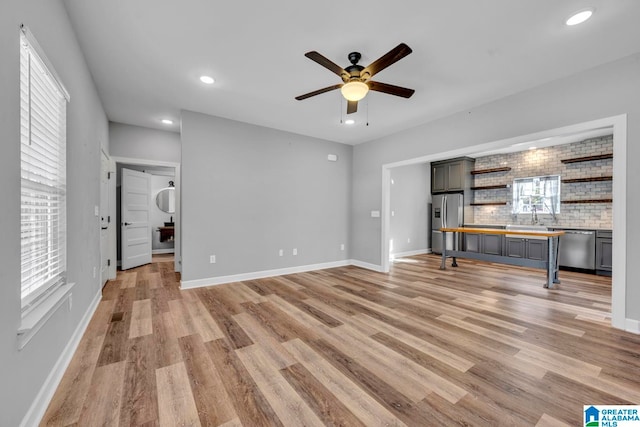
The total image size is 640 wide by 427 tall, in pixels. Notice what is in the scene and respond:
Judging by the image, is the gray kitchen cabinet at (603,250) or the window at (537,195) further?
the window at (537,195)

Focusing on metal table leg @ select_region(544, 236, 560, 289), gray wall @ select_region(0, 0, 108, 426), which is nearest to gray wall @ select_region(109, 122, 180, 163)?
gray wall @ select_region(0, 0, 108, 426)

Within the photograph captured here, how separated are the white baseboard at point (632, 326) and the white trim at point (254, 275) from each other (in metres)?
4.12

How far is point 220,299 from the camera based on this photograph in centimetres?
359

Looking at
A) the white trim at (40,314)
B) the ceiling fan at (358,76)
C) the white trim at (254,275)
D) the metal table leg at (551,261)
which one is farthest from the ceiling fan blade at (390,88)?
the white trim at (254,275)

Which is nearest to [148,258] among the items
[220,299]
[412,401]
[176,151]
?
[176,151]

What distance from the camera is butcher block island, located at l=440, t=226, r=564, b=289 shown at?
420cm

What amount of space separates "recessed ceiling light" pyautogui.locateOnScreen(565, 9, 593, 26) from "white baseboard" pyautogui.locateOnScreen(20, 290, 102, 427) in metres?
4.40

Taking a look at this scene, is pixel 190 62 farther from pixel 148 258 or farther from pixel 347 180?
pixel 148 258

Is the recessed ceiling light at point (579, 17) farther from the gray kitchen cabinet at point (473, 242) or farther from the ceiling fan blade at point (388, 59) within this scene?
the gray kitchen cabinet at point (473, 242)

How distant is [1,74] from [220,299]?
2979 millimetres

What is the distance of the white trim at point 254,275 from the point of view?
4.12 m

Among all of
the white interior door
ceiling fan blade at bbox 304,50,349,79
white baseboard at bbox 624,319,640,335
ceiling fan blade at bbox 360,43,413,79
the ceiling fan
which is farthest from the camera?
the white interior door

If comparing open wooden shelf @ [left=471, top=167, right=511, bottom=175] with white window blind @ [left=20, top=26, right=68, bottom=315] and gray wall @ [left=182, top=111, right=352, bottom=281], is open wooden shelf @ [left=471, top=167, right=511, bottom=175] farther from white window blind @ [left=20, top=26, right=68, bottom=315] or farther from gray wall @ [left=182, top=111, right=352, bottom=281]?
white window blind @ [left=20, top=26, right=68, bottom=315]

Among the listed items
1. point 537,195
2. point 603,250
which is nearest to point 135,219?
point 537,195
